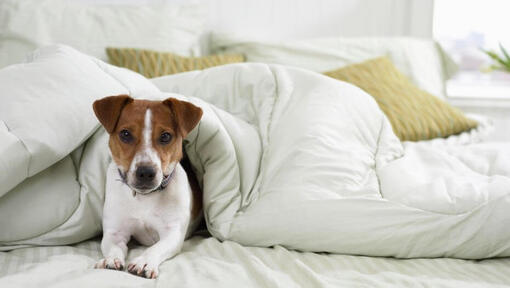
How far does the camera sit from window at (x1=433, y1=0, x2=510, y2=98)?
3262 millimetres

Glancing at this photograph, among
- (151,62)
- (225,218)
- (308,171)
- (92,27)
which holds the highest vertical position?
(92,27)

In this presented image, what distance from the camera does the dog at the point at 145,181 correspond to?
4.12 ft

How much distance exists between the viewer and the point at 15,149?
50.8 inches

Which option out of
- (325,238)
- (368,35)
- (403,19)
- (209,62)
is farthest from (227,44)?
(325,238)

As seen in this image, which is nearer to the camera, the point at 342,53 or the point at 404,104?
the point at 404,104

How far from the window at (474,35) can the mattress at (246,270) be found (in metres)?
2.14

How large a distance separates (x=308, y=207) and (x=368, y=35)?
189cm

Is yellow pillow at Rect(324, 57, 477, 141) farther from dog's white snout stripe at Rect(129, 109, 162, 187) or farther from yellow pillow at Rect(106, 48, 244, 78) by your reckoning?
dog's white snout stripe at Rect(129, 109, 162, 187)

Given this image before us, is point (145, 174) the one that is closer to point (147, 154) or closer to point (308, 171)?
point (147, 154)

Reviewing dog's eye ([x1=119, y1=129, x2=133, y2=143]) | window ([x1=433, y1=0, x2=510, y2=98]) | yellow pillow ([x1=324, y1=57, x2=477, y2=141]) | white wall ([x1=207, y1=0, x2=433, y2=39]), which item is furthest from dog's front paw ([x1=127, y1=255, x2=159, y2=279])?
window ([x1=433, y1=0, x2=510, y2=98])

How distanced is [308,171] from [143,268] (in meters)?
0.51

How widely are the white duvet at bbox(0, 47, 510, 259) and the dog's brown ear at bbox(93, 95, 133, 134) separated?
158 millimetres

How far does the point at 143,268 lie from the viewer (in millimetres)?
1199

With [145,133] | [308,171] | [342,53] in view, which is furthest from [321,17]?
[145,133]
